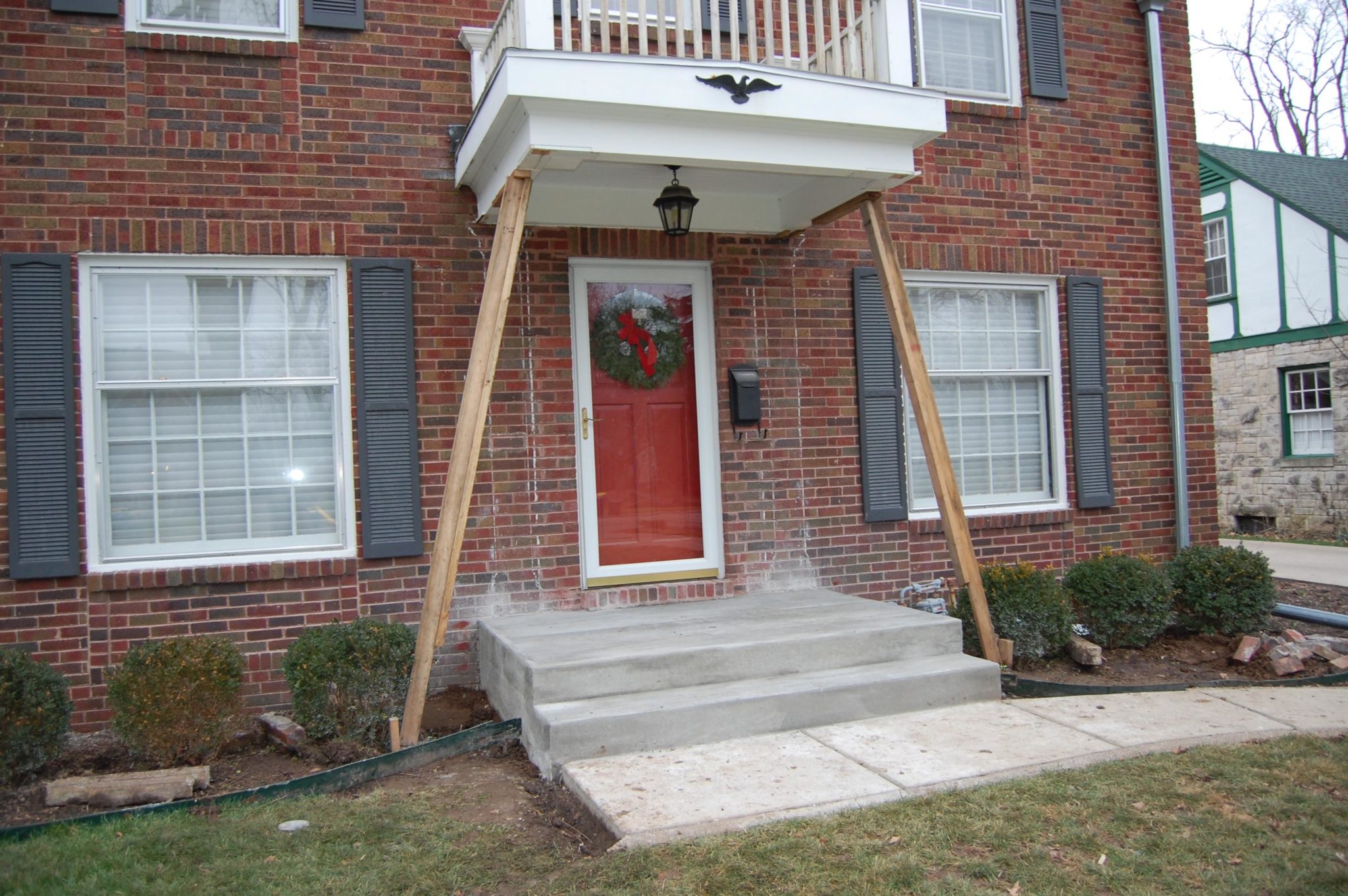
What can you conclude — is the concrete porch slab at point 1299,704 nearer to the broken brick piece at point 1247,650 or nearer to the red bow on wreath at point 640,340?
the broken brick piece at point 1247,650

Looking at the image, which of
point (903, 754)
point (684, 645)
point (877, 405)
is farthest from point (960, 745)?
point (877, 405)

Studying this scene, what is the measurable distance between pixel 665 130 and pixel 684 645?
8.48ft

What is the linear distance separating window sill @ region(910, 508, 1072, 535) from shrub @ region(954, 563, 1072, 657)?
95cm

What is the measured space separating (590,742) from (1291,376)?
14.1m

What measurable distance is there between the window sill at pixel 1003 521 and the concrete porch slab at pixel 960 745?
81.0 inches

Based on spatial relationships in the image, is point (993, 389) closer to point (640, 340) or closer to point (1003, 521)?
point (1003, 521)

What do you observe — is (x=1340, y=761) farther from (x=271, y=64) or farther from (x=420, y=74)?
(x=271, y=64)

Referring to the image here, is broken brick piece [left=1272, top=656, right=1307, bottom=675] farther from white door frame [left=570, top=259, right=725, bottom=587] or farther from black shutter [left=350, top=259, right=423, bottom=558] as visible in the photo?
black shutter [left=350, top=259, right=423, bottom=558]

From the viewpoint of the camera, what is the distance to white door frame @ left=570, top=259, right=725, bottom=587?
6289mm

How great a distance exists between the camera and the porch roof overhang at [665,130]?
4.77 meters

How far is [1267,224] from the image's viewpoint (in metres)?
15.0

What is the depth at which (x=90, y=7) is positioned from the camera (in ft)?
18.1

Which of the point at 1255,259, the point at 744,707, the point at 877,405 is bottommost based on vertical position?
the point at 744,707

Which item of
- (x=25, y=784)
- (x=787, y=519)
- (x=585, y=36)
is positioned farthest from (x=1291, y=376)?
(x=25, y=784)
